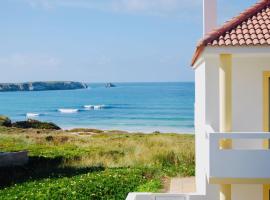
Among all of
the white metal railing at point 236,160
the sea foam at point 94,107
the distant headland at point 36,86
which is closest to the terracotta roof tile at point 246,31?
the white metal railing at point 236,160

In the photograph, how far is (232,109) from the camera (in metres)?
12.4

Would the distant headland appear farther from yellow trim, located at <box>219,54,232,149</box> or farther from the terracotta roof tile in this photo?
yellow trim, located at <box>219,54,232,149</box>

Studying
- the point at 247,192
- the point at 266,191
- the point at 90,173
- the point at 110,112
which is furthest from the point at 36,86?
the point at 266,191

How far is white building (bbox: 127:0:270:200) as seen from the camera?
10.9 metres

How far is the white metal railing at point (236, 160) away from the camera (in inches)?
428

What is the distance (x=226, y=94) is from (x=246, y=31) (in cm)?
136

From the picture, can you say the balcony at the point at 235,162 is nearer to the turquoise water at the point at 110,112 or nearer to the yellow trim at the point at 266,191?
the yellow trim at the point at 266,191

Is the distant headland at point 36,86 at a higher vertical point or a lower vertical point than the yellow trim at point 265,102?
higher

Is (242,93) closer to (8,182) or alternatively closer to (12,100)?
(8,182)

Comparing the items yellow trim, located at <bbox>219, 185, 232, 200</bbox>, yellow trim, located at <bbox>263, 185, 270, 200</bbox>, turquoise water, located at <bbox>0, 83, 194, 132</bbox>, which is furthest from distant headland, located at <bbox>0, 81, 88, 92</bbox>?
yellow trim, located at <bbox>219, 185, 232, 200</bbox>

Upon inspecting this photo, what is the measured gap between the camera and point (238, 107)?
12.4m

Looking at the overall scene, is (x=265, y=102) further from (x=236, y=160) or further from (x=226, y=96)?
(x=236, y=160)

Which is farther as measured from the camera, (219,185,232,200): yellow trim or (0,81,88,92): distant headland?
(0,81,88,92): distant headland

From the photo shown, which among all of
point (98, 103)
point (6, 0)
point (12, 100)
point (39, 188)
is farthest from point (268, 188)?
point (12, 100)
